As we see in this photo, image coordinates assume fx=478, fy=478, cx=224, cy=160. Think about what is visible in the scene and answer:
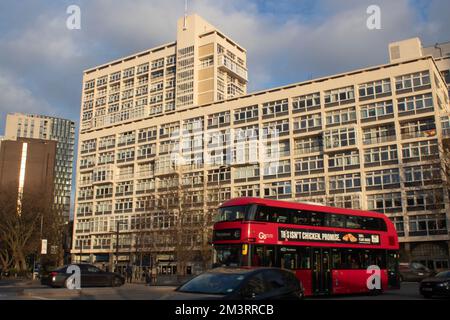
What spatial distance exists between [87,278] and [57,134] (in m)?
151

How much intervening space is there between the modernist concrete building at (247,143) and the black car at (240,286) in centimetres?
3566

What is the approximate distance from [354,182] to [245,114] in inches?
759

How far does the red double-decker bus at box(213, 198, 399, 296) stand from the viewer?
774 inches

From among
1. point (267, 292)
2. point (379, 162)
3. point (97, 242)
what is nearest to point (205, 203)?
point (379, 162)

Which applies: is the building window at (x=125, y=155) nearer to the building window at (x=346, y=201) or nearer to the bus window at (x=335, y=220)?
the building window at (x=346, y=201)

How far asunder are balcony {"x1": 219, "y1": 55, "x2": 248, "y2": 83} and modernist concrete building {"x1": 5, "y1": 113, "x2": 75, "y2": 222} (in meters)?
83.5

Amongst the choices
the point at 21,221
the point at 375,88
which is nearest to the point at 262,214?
the point at 375,88

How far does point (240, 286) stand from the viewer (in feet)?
30.4

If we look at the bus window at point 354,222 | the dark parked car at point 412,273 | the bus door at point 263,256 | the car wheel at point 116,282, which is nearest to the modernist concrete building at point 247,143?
the dark parked car at point 412,273

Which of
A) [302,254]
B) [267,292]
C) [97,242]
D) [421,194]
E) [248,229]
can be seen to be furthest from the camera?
[97,242]

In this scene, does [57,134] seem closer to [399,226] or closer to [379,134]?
[379,134]

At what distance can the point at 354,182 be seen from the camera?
5897cm

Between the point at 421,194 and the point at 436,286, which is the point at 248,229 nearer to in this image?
the point at 436,286

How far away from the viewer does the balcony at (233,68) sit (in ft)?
268
